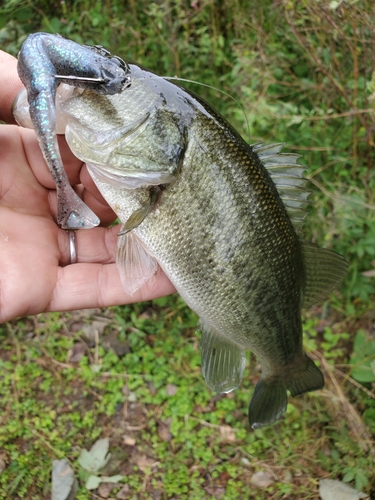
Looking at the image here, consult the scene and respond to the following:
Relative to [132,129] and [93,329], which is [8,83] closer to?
[132,129]

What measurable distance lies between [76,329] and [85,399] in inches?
19.1

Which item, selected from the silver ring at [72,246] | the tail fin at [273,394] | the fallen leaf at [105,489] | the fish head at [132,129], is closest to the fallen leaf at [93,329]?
the fallen leaf at [105,489]

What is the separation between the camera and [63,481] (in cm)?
241

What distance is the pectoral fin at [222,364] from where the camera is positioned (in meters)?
1.99

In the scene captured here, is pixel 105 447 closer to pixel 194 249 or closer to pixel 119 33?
pixel 194 249

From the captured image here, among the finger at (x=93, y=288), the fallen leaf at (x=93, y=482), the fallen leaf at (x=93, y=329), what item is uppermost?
the finger at (x=93, y=288)

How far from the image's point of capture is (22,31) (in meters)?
2.99

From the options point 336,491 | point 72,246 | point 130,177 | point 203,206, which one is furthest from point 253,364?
point 130,177

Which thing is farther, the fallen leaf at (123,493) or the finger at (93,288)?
the fallen leaf at (123,493)

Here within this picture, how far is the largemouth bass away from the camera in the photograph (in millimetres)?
1482

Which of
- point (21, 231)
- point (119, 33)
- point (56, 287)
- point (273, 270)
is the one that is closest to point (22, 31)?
point (119, 33)

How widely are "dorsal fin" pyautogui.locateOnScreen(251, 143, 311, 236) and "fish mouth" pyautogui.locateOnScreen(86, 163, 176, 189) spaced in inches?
16.2

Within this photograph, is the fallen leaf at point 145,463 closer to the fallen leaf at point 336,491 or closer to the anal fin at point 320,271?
the fallen leaf at point 336,491

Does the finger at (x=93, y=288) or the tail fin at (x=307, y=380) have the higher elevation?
the finger at (x=93, y=288)
